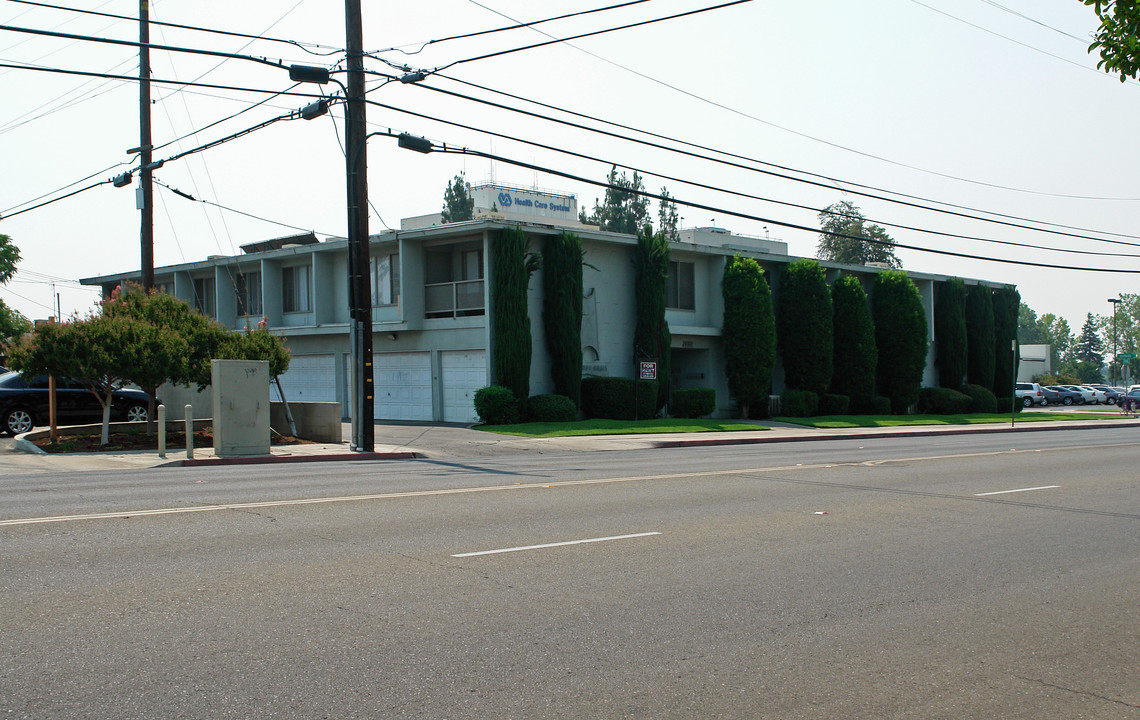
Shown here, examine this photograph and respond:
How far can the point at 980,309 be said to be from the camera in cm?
4616

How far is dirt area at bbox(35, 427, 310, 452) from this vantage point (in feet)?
66.2

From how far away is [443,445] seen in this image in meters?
23.1

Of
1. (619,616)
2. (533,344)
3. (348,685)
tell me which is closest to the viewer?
(348,685)

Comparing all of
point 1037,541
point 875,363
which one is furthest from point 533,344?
point 1037,541

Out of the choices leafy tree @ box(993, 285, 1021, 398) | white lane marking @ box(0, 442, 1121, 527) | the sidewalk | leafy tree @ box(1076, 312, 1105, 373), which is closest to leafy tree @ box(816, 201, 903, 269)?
leafy tree @ box(993, 285, 1021, 398)

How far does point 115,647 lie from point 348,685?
1508 millimetres

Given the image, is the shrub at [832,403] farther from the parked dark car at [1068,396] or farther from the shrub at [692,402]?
the parked dark car at [1068,396]

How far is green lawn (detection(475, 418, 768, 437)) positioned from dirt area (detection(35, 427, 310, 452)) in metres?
5.97

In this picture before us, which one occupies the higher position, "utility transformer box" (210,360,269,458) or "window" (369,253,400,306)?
"window" (369,253,400,306)

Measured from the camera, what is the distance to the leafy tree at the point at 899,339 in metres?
40.9

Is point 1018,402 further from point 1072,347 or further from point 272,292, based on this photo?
point 1072,347

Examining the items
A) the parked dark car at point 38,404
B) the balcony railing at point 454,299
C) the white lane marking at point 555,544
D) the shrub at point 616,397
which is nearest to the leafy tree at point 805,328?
the shrub at point 616,397

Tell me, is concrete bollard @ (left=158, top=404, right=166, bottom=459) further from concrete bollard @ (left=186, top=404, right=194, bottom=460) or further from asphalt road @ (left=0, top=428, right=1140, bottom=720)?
asphalt road @ (left=0, top=428, right=1140, bottom=720)

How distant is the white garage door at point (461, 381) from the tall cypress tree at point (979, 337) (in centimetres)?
2644
